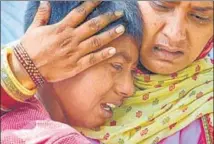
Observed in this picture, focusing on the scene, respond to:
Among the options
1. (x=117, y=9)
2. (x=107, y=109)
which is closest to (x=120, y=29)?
(x=117, y=9)

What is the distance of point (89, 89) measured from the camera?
78 centimetres

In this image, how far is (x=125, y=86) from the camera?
798 millimetres

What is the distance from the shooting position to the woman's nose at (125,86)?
79 centimetres

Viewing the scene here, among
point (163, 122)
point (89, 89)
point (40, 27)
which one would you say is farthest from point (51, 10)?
point (163, 122)

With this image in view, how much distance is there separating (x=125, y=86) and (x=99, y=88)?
0.14 ft

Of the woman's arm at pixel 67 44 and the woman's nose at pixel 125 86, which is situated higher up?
the woman's arm at pixel 67 44

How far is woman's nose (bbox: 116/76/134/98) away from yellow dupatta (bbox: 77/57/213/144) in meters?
0.02

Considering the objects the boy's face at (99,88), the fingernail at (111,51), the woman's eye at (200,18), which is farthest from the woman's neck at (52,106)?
the woman's eye at (200,18)

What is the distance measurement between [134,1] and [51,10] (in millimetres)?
130

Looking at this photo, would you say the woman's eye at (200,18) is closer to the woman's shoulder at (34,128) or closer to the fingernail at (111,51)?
the fingernail at (111,51)

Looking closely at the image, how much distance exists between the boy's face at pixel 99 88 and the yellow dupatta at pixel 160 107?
0.02 metres

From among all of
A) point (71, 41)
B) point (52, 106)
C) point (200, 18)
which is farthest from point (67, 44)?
point (200, 18)

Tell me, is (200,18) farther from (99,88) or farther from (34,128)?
(34,128)

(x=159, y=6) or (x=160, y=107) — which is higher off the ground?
(x=159, y=6)
